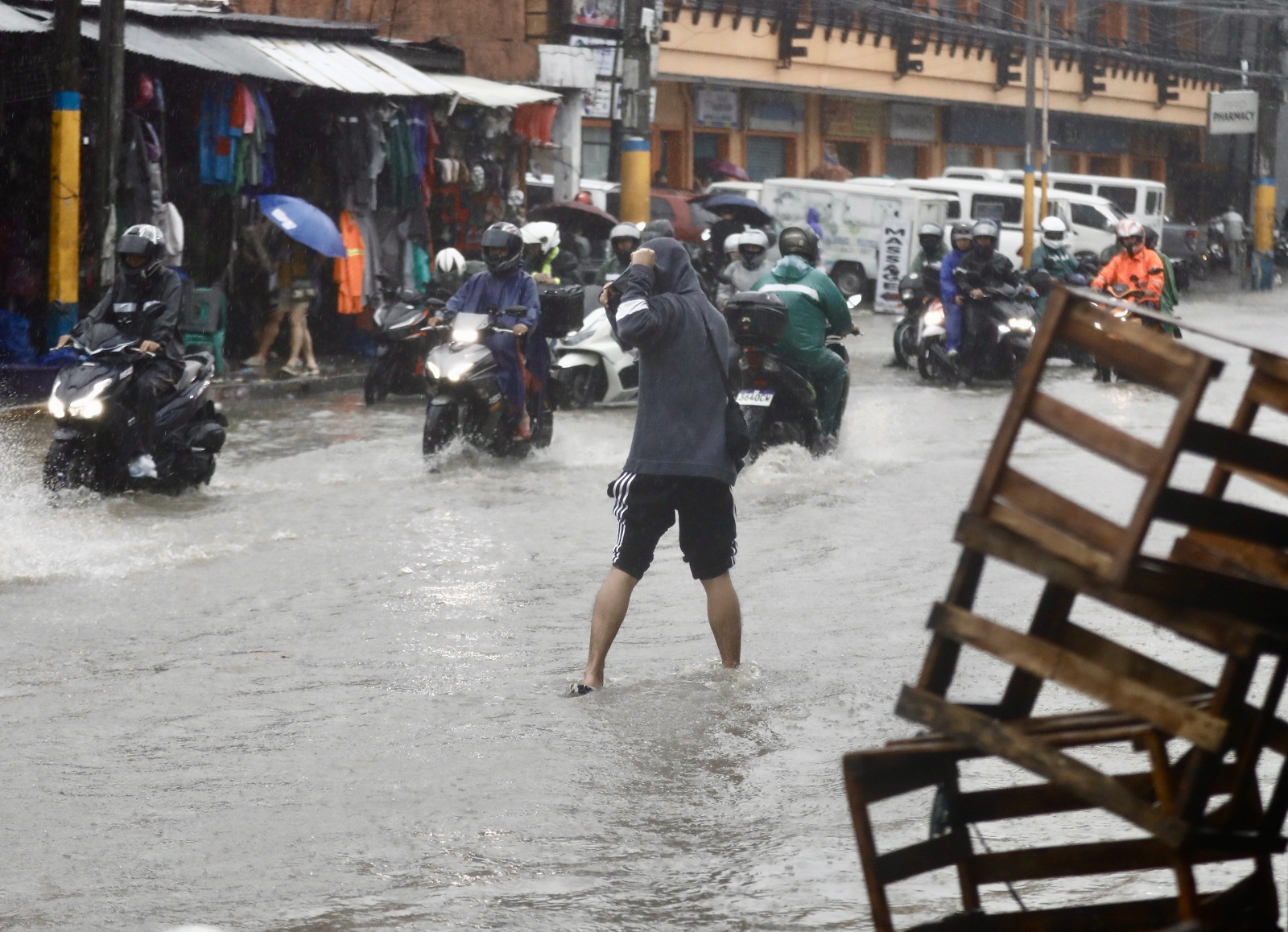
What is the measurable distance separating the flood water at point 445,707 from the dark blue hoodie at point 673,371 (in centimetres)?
79

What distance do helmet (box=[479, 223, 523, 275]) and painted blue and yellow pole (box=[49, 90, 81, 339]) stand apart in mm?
4003

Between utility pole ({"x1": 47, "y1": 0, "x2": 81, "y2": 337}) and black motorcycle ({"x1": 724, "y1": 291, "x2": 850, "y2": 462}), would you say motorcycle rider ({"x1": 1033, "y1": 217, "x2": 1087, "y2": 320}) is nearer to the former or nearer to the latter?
black motorcycle ({"x1": 724, "y1": 291, "x2": 850, "y2": 462})

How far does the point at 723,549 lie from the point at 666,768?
1068 millimetres

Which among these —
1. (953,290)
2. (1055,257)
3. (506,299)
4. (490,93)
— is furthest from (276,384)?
(1055,257)

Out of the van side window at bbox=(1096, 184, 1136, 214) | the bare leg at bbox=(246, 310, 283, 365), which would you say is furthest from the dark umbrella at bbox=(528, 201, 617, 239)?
the van side window at bbox=(1096, 184, 1136, 214)

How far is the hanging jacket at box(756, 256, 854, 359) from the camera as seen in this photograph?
1136cm

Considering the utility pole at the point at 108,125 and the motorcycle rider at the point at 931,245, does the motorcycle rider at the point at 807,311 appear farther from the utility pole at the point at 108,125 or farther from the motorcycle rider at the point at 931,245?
the motorcycle rider at the point at 931,245

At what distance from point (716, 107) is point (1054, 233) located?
18.7 m

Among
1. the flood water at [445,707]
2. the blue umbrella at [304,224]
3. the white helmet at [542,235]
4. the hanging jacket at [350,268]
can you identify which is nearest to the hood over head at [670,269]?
the flood water at [445,707]

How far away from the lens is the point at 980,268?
16.9 m

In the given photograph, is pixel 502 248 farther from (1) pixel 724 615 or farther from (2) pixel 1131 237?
(2) pixel 1131 237

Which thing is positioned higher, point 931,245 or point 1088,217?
point 1088,217

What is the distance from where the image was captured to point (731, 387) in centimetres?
640

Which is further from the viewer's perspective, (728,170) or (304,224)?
(728,170)
